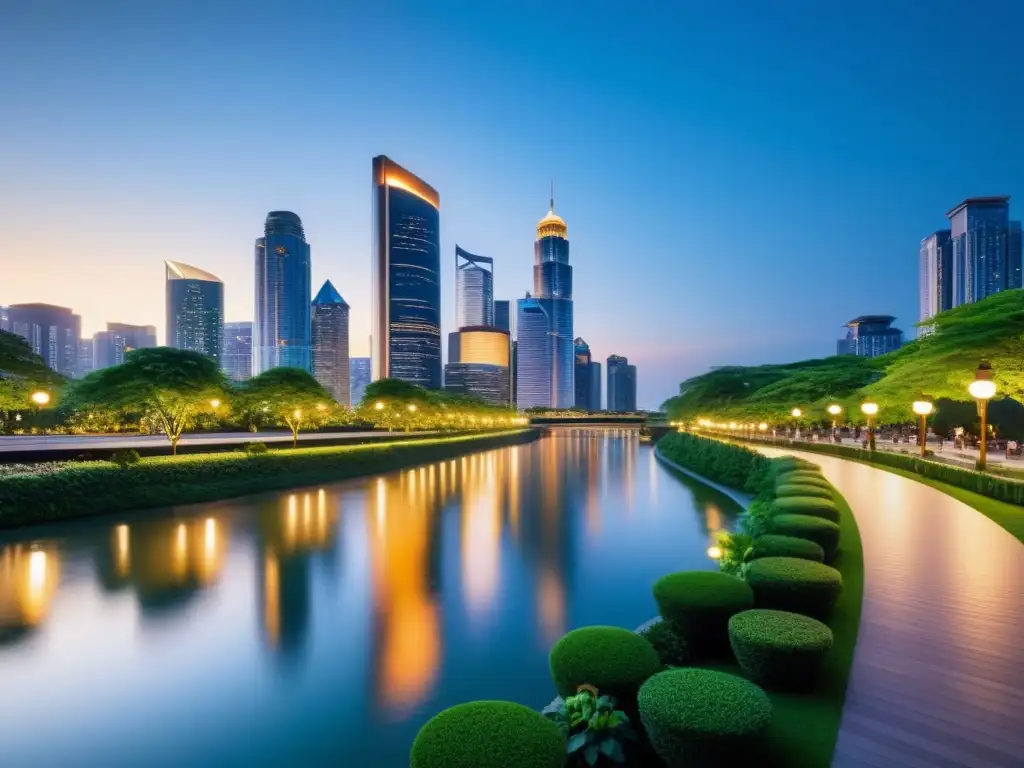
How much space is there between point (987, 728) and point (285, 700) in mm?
8784

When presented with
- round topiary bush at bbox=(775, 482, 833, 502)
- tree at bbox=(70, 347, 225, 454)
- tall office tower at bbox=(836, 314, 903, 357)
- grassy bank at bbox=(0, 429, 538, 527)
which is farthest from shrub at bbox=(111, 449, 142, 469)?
tall office tower at bbox=(836, 314, 903, 357)

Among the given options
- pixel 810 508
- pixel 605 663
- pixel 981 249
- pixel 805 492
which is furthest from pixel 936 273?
pixel 605 663

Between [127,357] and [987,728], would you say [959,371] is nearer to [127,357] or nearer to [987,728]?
[987,728]

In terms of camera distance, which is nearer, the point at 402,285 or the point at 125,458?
the point at 125,458

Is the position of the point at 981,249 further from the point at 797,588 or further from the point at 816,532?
the point at 797,588

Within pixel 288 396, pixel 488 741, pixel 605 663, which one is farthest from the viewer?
pixel 288 396

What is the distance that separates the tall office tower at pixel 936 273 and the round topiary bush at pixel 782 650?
210322 millimetres

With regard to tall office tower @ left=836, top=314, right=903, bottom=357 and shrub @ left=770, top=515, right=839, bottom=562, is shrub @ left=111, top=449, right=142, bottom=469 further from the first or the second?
tall office tower @ left=836, top=314, right=903, bottom=357

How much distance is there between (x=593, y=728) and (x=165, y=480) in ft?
86.4

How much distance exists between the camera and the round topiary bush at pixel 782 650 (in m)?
5.21

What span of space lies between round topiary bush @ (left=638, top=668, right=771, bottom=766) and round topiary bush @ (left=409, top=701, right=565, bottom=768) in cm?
83

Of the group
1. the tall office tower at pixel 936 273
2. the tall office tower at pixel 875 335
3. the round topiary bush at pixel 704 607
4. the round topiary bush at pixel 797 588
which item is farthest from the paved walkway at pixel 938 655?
the tall office tower at pixel 936 273

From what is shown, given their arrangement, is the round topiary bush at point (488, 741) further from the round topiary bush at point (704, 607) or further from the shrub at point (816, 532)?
the shrub at point (816, 532)

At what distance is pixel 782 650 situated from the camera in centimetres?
523
